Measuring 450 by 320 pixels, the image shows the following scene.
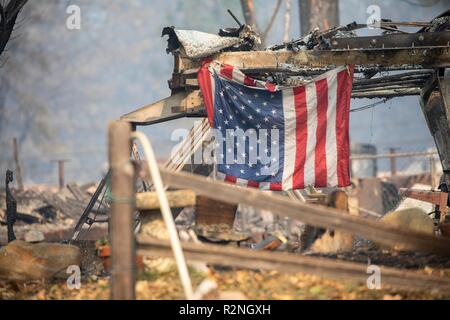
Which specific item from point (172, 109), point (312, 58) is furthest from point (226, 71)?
point (312, 58)

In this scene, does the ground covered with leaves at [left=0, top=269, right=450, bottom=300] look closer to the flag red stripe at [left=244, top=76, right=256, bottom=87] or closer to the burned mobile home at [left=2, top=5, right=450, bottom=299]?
the burned mobile home at [left=2, top=5, right=450, bottom=299]

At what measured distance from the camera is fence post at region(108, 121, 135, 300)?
242 inches

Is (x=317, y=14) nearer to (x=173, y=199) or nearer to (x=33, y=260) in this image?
(x=33, y=260)

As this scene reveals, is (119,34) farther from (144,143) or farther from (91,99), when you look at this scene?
(144,143)

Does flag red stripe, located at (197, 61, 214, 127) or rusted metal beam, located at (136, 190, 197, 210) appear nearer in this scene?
rusted metal beam, located at (136, 190, 197, 210)

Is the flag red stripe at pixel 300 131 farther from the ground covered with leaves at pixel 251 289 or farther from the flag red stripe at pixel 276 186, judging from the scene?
the ground covered with leaves at pixel 251 289

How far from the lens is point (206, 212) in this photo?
30.7 feet

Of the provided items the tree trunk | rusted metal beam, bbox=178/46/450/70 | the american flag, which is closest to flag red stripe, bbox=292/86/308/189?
the american flag

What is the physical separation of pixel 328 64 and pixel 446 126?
254 centimetres

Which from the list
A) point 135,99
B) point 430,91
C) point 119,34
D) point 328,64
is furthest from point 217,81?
point 119,34

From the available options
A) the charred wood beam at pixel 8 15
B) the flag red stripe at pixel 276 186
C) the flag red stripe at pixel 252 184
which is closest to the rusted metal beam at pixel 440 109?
the flag red stripe at pixel 276 186

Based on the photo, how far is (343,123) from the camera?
12.3 metres

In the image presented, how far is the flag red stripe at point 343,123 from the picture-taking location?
A: 12203mm

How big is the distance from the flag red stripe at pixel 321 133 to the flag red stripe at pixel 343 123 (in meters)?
0.23
